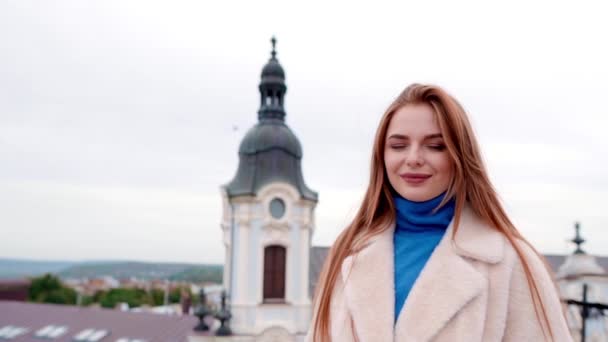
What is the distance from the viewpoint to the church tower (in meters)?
18.7

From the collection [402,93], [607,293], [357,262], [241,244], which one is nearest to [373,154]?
[402,93]

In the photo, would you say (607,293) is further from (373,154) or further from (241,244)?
(373,154)

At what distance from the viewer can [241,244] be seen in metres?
18.9

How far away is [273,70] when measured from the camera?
19938 millimetres

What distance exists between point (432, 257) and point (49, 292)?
62.8m

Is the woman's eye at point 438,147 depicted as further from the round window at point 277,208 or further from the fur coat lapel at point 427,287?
the round window at point 277,208

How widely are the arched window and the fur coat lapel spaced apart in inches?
661

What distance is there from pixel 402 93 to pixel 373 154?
300mm

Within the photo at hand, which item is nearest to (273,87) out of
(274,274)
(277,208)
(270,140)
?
(270,140)

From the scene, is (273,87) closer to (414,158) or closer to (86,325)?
(86,325)

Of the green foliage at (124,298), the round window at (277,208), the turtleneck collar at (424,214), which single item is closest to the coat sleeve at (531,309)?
the turtleneck collar at (424,214)

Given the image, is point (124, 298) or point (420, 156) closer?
point (420, 156)

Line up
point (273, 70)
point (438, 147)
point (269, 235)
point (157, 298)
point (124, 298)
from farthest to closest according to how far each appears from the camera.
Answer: point (157, 298) < point (124, 298) < point (273, 70) < point (269, 235) < point (438, 147)

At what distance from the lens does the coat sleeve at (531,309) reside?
2.19 metres
